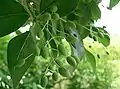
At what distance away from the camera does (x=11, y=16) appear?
0.50 metres

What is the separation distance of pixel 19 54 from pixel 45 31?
0.18 ft

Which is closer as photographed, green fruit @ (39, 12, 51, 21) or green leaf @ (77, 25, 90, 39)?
green fruit @ (39, 12, 51, 21)

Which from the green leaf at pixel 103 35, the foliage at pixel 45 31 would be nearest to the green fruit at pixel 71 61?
the foliage at pixel 45 31

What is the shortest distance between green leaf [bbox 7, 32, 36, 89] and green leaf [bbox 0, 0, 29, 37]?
0.02m

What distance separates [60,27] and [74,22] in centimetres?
3

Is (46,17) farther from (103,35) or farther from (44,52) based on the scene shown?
(103,35)

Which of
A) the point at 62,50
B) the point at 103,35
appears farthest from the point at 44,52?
the point at 103,35

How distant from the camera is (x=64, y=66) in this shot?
486 mm

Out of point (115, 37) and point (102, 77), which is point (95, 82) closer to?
point (102, 77)

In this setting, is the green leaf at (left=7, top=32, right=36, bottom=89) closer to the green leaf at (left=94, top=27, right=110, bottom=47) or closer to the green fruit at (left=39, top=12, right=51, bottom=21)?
the green fruit at (left=39, top=12, right=51, bottom=21)

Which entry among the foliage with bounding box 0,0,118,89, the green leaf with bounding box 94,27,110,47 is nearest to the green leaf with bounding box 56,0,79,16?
the foliage with bounding box 0,0,118,89

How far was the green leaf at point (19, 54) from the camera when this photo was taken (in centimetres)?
→ 48

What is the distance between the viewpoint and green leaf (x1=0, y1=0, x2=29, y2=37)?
493 mm

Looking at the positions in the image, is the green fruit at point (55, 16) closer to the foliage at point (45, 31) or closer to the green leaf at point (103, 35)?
the foliage at point (45, 31)
